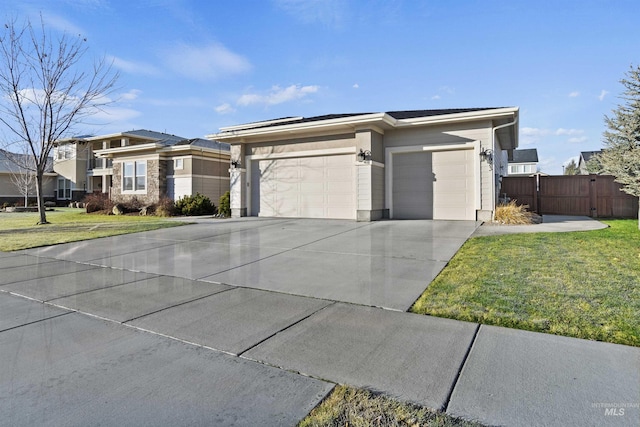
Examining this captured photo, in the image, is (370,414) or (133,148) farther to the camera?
(133,148)

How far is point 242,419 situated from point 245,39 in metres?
14.2

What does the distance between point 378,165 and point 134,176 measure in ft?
59.4

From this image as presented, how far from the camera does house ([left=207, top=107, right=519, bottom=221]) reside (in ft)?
41.1

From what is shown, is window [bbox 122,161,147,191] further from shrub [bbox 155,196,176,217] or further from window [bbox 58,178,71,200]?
window [bbox 58,178,71,200]

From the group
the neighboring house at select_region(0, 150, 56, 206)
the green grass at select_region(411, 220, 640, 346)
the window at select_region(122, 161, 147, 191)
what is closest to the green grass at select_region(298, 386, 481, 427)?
the green grass at select_region(411, 220, 640, 346)

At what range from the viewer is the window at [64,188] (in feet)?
113

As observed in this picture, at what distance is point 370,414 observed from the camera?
2152 mm

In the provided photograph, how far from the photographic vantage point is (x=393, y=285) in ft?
16.3

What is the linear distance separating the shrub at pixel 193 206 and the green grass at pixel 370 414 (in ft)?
60.0

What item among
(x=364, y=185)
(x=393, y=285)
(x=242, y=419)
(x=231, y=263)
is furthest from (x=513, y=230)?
(x=242, y=419)

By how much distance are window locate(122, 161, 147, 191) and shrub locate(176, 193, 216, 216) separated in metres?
5.67

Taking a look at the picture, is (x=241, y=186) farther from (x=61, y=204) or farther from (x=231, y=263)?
(x=61, y=204)

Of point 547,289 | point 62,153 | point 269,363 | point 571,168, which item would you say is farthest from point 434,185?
point 571,168

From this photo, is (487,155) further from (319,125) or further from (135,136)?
(135,136)
